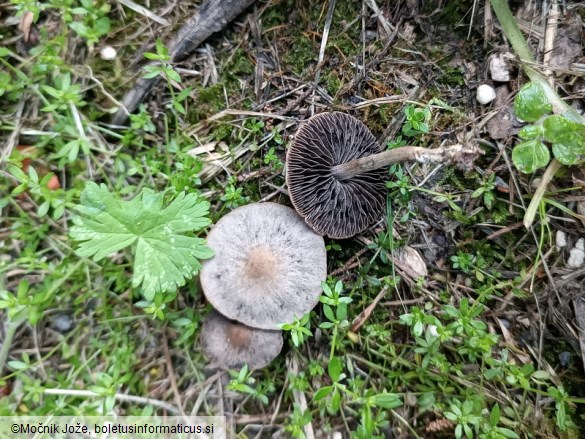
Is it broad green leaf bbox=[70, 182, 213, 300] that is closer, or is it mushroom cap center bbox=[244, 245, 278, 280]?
broad green leaf bbox=[70, 182, 213, 300]

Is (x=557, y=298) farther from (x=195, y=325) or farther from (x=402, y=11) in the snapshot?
(x=195, y=325)

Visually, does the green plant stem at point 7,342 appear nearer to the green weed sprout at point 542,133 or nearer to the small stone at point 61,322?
the small stone at point 61,322

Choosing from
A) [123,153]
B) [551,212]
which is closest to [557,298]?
[551,212]

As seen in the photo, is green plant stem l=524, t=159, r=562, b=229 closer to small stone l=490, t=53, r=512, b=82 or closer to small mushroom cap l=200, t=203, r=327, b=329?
small stone l=490, t=53, r=512, b=82

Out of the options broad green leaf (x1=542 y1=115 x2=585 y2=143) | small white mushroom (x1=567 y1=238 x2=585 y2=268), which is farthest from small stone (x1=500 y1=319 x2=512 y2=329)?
broad green leaf (x1=542 y1=115 x2=585 y2=143)

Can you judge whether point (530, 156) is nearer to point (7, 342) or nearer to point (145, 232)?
point (145, 232)

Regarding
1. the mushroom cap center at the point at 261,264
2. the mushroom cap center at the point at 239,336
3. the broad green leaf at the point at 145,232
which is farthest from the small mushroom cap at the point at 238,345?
the broad green leaf at the point at 145,232
